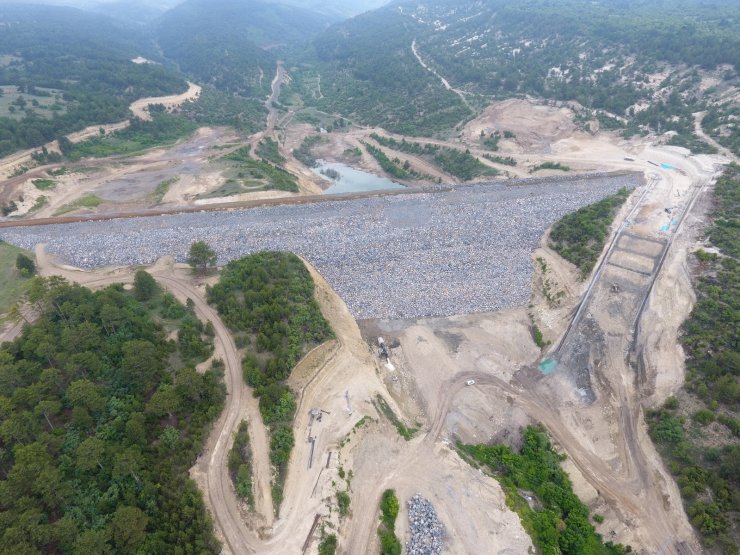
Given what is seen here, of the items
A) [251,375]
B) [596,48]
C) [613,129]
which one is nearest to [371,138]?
[613,129]

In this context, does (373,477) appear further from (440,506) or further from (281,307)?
(281,307)

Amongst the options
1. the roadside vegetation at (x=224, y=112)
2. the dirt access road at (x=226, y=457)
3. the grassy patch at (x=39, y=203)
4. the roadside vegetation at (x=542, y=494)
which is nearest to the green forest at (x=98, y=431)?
the dirt access road at (x=226, y=457)

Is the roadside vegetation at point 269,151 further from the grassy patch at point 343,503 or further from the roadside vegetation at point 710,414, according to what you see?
the roadside vegetation at point 710,414

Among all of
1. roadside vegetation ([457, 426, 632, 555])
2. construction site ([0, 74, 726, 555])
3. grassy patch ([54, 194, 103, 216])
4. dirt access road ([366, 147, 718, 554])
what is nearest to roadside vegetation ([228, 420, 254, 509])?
construction site ([0, 74, 726, 555])

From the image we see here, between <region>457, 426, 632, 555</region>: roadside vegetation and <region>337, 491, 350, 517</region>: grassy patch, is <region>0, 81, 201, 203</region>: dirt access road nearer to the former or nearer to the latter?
<region>337, 491, 350, 517</region>: grassy patch

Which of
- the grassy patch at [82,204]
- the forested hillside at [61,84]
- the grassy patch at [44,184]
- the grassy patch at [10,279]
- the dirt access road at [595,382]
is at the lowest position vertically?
the dirt access road at [595,382]
